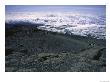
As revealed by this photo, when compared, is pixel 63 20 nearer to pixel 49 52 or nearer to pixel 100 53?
pixel 49 52

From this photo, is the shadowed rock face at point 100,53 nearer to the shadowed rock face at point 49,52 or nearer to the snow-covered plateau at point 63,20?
the shadowed rock face at point 49,52

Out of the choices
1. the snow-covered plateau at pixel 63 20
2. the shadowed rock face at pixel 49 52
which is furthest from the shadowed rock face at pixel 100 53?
the snow-covered plateau at pixel 63 20

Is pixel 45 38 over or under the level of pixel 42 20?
under

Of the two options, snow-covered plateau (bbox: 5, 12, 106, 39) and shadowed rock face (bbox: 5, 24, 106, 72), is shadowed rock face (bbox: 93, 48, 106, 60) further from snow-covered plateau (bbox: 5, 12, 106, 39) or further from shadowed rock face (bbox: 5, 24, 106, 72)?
snow-covered plateau (bbox: 5, 12, 106, 39)

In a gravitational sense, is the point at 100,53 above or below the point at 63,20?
below

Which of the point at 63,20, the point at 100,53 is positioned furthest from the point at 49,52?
the point at 100,53
